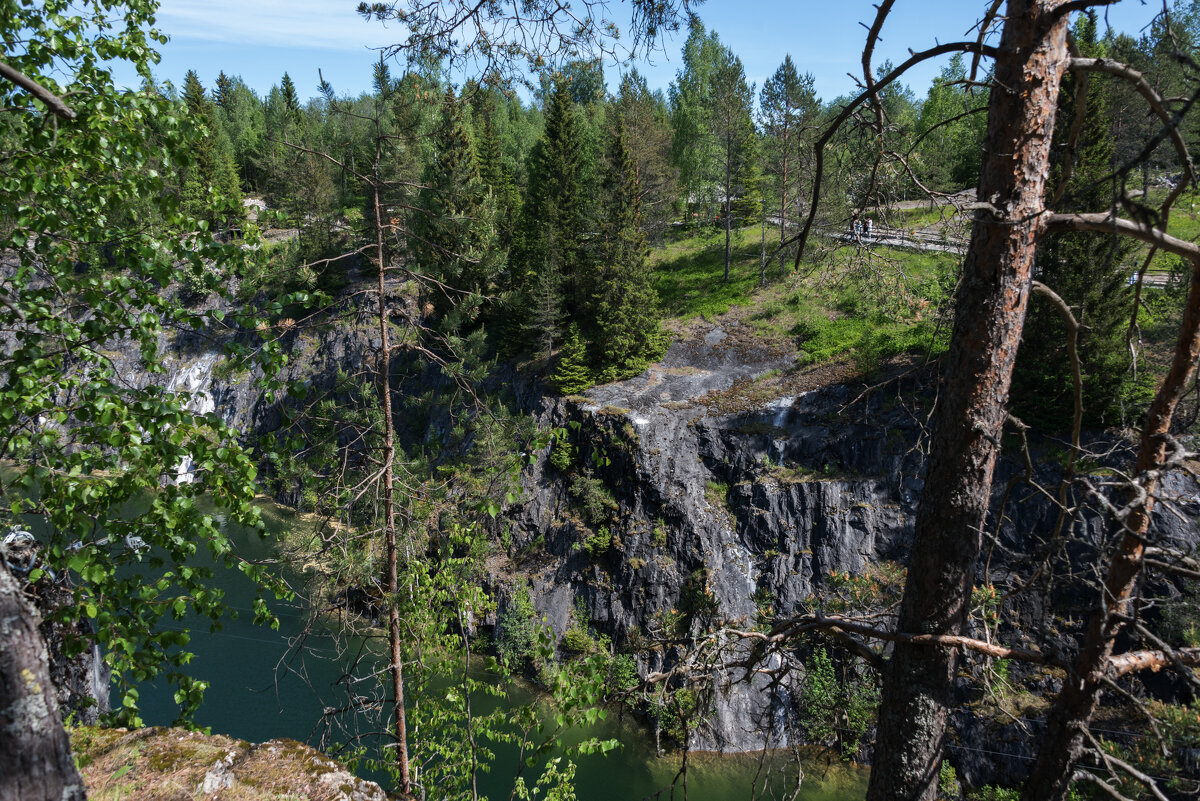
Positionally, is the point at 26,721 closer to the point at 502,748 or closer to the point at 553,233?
the point at 502,748

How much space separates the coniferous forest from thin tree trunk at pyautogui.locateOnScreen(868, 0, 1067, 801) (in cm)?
2

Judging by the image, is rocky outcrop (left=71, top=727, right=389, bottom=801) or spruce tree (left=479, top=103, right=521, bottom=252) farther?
spruce tree (left=479, top=103, right=521, bottom=252)

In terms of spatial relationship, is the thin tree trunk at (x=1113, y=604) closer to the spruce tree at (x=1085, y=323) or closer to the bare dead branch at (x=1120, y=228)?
the bare dead branch at (x=1120, y=228)

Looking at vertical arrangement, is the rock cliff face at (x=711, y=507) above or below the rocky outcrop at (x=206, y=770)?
below

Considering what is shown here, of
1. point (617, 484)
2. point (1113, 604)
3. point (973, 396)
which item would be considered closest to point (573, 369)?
point (617, 484)

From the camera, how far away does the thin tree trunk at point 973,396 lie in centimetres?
290

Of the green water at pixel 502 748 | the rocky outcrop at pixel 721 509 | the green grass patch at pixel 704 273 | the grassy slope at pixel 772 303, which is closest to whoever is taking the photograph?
the green water at pixel 502 748

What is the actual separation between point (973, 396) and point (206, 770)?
486cm

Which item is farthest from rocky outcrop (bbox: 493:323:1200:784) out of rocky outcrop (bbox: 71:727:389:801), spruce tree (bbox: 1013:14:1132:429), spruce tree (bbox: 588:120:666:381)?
rocky outcrop (bbox: 71:727:389:801)

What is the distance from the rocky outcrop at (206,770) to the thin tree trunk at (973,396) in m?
3.06

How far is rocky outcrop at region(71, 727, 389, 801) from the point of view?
12.9 feet

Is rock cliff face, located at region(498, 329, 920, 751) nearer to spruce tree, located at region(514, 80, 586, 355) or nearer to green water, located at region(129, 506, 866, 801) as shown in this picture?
green water, located at region(129, 506, 866, 801)

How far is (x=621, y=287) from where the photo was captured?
76.3 feet

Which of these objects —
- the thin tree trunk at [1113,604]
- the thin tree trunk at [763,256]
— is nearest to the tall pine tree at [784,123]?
Answer: the thin tree trunk at [763,256]
